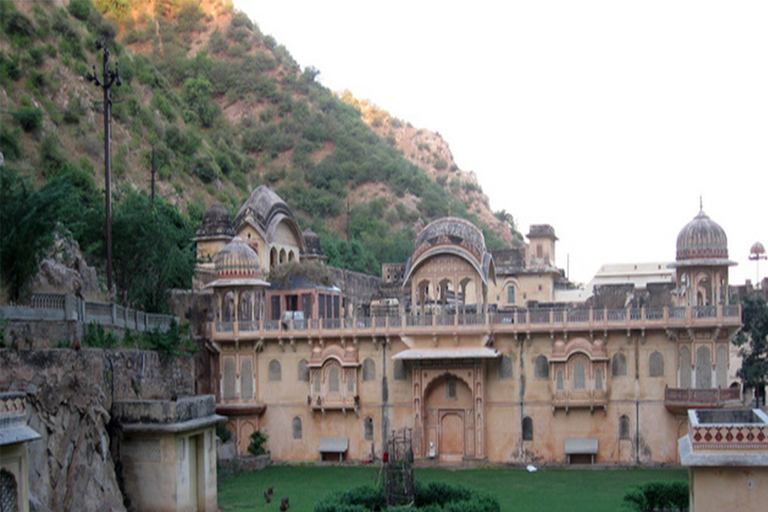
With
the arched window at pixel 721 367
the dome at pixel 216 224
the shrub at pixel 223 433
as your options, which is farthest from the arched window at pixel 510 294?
the shrub at pixel 223 433

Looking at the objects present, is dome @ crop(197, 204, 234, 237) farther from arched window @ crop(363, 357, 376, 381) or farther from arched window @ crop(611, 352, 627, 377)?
arched window @ crop(611, 352, 627, 377)

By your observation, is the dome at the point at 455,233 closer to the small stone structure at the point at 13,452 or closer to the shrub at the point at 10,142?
the small stone structure at the point at 13,452

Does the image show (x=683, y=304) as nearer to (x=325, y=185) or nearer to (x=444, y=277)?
(x=444, y=277)

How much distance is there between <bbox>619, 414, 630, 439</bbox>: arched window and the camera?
31469 millimetres

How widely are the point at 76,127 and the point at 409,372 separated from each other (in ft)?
90.0

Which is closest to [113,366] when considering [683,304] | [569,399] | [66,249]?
[66,249]

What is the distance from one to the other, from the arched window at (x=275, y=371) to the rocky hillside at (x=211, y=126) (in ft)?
52.1

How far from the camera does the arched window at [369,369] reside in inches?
1335

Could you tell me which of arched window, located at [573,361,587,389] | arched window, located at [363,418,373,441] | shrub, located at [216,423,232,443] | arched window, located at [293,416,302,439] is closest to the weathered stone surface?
shrub, located at [216,423,232,443]

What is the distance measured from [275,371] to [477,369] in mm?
7739

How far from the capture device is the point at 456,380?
33.0m

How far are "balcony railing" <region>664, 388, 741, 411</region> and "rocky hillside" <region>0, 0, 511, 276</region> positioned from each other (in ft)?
95.9

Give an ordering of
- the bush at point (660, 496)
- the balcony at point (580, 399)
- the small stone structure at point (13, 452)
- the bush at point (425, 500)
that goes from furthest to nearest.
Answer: the balcony at point (580, 399), the bush at point (660, 496), the bush at point (425, 500), the small stone structure at point (13, 452)

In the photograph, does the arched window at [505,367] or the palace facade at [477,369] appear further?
the arched window at [505,367]
